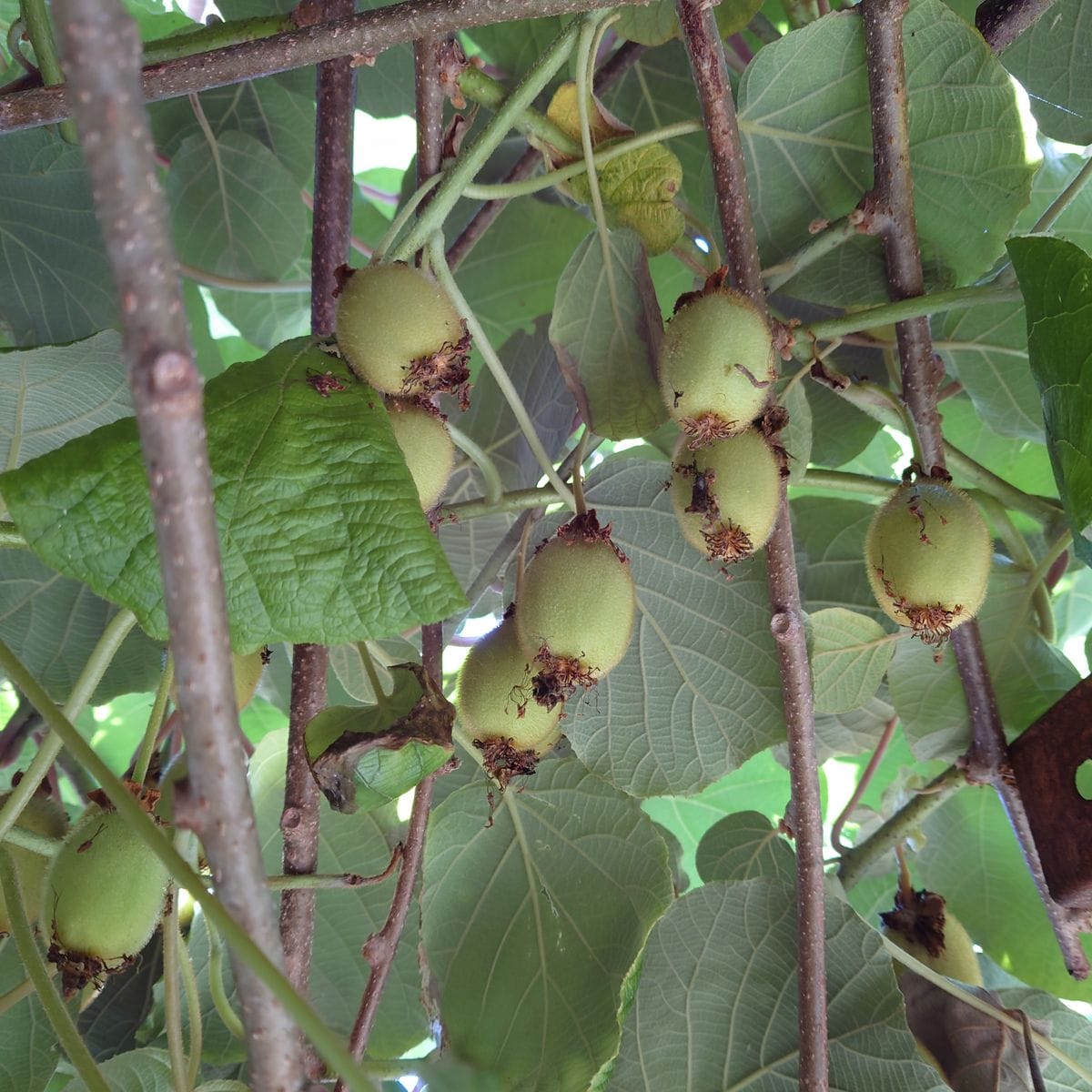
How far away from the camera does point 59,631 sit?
1073 millimetres

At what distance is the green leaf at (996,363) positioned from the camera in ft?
3.14

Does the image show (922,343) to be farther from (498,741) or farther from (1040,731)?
(498,741)

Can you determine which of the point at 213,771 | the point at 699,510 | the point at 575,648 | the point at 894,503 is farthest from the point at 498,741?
the point at 213,771

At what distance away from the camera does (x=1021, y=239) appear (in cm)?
71

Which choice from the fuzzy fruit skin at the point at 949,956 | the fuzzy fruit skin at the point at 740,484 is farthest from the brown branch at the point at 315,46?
the fuzzy fruit skin at the point at 949,956

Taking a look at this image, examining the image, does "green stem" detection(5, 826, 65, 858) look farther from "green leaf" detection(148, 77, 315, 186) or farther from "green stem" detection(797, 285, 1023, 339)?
"green leaf" detection(148, 77, 315, 186)

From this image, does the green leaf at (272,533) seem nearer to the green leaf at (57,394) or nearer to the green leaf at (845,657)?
the green leaf at (57,394)

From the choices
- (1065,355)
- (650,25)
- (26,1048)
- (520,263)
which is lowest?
(26,1048)

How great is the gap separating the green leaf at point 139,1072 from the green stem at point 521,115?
790 millimetres

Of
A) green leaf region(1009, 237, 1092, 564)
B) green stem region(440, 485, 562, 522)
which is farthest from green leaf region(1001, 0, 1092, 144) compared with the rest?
green stem region(440, 485, 562, 522)

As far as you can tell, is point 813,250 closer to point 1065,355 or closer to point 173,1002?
point 1065,355

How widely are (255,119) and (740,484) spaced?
37.5 inches

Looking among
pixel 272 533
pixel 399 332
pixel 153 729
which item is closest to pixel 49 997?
pixel 153 729

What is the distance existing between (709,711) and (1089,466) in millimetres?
370
